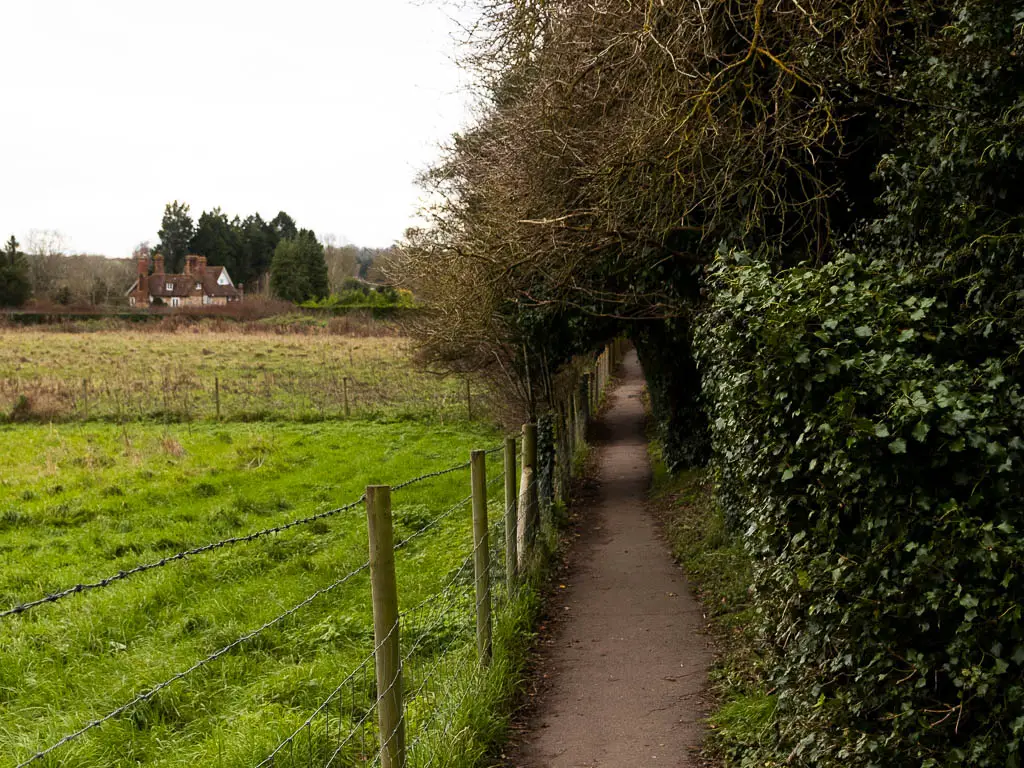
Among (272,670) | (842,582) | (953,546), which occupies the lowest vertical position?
(272,670)

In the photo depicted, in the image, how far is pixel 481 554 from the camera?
21.7ft

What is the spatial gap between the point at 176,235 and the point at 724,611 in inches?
4069

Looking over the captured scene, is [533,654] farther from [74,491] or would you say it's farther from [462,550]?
[74,491]

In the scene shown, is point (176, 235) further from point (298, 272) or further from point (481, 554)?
point (481, 554)

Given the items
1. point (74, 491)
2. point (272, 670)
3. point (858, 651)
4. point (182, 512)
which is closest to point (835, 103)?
point (858, 651)

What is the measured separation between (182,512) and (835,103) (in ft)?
37.3

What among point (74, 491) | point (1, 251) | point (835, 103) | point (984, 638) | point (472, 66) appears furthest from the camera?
point (1, 251)

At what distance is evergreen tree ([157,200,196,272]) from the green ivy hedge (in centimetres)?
10525

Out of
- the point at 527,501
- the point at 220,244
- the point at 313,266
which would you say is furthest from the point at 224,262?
the point at 527,501

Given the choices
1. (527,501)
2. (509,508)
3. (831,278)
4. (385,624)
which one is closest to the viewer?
(385,624)

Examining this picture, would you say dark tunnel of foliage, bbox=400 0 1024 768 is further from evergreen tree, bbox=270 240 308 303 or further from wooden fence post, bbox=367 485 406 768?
evergreen tree, bbox=270 240 308 303

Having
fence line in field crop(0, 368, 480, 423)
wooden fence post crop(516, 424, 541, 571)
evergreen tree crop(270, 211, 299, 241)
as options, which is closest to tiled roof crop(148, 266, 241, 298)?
evergreen tree crop(270, 211, 299, 241)

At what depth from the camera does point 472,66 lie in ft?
41.3

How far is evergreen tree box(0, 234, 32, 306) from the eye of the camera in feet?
231
